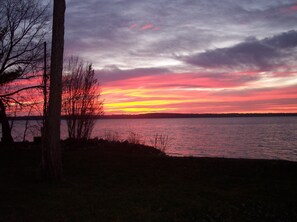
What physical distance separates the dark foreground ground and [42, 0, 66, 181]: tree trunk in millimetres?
566

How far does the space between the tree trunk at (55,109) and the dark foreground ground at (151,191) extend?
566 millimetres

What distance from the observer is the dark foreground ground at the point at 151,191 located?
277 inches

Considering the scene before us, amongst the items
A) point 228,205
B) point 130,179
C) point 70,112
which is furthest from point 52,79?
point 70,112

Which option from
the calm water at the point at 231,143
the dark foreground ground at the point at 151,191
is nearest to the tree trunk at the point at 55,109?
the dark foreground ground at the point at 151,191

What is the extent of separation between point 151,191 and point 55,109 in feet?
13.6

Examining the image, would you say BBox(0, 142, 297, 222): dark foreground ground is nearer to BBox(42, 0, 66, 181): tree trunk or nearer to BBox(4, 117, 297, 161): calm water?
BBox(42, 0, 66, 181): tree trunk

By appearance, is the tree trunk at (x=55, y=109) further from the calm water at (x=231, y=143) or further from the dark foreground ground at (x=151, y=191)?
the calm water at (x=231, y=143)

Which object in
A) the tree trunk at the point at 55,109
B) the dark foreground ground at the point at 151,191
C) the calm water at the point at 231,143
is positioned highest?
the tree trunk at the point at 55,109

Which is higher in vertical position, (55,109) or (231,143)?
(55,109)

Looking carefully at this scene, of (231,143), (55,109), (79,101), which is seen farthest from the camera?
(231,143)

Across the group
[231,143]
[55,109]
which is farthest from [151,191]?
[231,143]

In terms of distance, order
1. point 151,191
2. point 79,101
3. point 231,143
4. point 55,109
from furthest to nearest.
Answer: point 231,143 → point 79,101 → point 55,109 → point 151,191

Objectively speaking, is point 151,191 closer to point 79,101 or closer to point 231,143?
point 79,101

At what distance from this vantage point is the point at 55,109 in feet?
35.1
